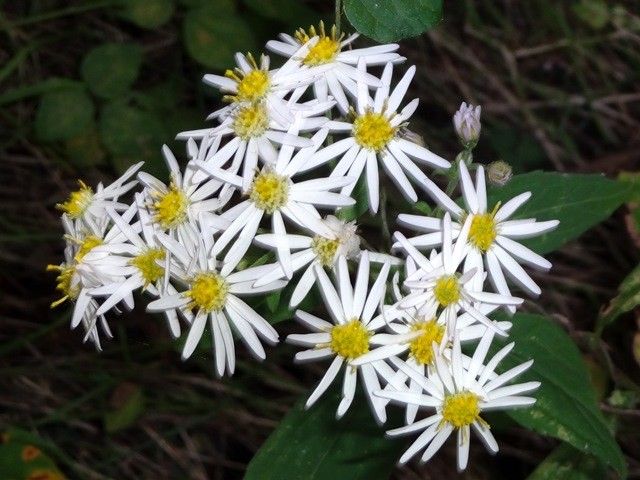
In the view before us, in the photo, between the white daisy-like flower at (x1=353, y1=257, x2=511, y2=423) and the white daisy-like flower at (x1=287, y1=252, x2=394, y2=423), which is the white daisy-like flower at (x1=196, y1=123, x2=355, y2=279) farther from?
the white daisy-like flower at (x1=353, y1=257, x2=511, y2=423)

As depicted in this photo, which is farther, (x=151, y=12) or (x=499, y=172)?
(x=151, y=12)

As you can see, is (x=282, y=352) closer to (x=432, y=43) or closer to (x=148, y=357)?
(x=148, y=357)

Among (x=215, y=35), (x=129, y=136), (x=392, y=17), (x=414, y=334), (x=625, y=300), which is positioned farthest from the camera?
(x=129, y=136)

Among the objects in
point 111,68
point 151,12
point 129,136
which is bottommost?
point 129,136

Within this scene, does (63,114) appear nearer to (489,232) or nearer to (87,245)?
(87,245)

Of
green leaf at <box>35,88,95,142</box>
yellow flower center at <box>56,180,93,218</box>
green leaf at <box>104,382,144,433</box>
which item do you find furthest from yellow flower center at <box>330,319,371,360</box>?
green leaf at <box>35,88,95,142</box>

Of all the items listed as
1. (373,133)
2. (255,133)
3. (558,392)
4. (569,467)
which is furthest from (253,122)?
(569,467)

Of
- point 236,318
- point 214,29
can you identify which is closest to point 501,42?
point 214,29
